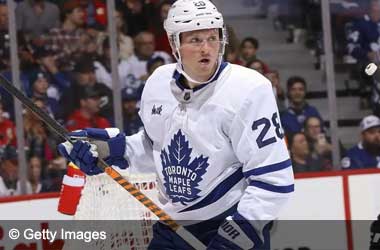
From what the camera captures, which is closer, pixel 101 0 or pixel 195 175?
pixel 195 175

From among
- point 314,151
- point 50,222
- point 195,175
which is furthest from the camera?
point 314,151

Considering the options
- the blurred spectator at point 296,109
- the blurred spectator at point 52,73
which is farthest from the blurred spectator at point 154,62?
the blurred spectator at point 296,109

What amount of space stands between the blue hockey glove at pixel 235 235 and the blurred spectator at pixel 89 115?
2502 mm

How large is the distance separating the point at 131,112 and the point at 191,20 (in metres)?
2.33

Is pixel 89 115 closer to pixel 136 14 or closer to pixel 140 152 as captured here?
pixel 136 14

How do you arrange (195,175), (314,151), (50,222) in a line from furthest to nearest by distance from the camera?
1. (314,151)
2. (50,222)
3. (195,175)

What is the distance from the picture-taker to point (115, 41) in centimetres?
531

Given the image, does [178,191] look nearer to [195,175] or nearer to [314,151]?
[195,175]

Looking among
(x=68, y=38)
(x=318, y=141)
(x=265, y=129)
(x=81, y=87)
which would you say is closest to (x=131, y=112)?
(x=81, y=87)

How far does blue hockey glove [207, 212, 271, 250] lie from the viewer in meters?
2.76

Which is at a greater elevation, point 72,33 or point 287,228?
point 72,33

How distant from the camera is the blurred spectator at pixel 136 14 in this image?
17.7 ft

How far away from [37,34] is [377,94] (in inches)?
69.1

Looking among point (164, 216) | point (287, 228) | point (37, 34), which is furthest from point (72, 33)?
point (164, 216)
